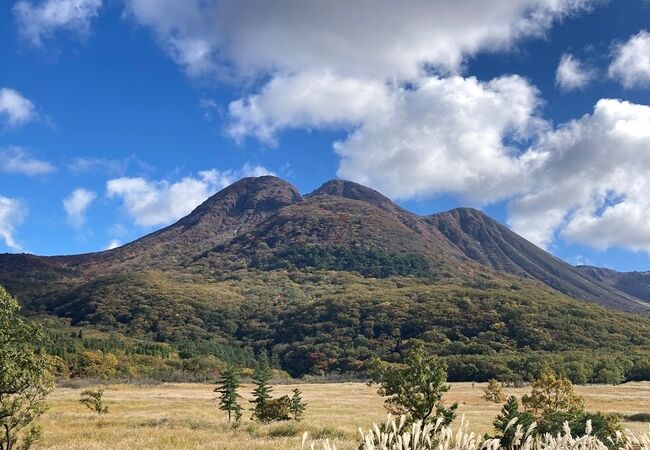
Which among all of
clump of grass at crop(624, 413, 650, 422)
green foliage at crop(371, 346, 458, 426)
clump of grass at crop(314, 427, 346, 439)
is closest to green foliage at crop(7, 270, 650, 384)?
clump of grass at crop(624, 413, 650, 422)

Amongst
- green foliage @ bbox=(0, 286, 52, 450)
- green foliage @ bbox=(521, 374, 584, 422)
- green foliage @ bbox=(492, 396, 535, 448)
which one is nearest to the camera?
green foliage @ bbox=(0, 286, 52, 450)

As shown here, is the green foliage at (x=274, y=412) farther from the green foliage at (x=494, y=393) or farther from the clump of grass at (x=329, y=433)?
the green foliage at (x=494, y=393)

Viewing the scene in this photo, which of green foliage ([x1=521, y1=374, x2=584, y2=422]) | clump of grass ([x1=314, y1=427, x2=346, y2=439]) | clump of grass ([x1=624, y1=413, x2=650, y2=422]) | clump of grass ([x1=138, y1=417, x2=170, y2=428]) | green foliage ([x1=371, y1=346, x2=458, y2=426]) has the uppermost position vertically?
green foliage ([x1=371, y1=346, x2=458, y2=426])

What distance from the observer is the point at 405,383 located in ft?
78.8

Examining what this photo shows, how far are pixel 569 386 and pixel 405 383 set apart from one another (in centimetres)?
2485

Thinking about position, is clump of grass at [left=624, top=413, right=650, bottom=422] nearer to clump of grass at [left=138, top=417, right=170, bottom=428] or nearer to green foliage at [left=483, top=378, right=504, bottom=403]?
green foliage at [left=483, top=378, right=504, bottom=403]

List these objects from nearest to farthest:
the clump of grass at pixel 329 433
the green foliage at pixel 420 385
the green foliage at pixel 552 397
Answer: the green foliage at pixel 420 385
the clump of grass at pixel 329 433
the green foliage at pixel 552 397

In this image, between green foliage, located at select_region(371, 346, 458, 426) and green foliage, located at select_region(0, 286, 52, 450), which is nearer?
green foliage, located at select_region(0, 286, 52, 450)

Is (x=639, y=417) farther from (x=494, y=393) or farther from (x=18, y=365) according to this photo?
(x=18, y=365)

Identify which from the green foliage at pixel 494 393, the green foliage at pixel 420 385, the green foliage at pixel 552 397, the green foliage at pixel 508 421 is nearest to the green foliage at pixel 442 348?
the green foliage at pixel 494 393

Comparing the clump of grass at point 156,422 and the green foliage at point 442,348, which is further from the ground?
the green foliage at point 442,348

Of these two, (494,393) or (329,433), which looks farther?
(494,393)

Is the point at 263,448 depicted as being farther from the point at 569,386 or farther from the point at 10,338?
the point at 569,386

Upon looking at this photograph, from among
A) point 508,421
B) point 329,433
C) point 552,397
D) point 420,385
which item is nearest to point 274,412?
point 329,433
